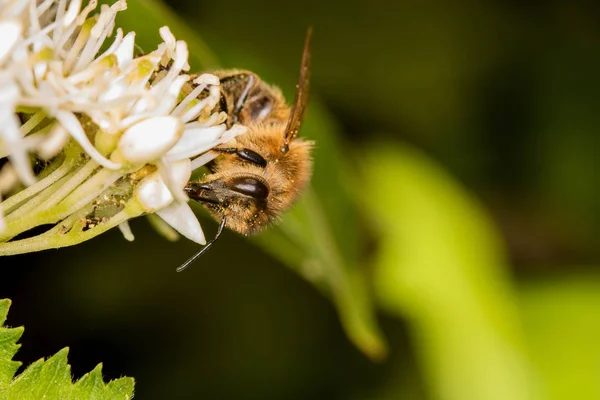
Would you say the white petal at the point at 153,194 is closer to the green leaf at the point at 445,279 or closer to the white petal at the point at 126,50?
the white petal at the point at 126,50

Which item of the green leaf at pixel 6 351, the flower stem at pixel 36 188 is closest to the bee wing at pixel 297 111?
the flower stem at pixel 36 188

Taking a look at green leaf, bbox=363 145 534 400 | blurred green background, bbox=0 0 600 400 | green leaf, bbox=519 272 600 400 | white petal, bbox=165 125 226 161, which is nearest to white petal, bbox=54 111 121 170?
white petal, bbox=165 125 226 161

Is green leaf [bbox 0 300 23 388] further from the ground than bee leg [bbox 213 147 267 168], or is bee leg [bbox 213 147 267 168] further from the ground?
bee leg [bbox 213 147 267 168]

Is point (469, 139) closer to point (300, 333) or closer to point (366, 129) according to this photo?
point (366, 129)

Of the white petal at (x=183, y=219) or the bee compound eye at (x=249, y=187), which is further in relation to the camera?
the bee compound eye at (x=249, y=187)

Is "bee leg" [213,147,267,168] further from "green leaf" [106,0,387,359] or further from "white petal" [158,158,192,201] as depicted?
"green leaf" [106,0,387,359]
